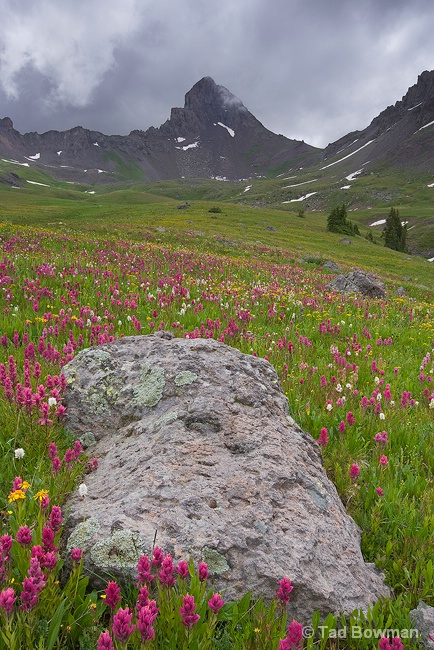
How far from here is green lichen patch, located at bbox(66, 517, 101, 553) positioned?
7.52 ft

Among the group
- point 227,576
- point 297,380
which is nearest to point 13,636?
point 227,576

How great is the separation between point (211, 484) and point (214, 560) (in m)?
0.50

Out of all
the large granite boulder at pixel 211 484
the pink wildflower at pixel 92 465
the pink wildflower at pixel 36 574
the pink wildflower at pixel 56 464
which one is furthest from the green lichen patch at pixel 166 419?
the pink wildflower at pixel 36 574

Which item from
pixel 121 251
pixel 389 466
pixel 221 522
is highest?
pixel 121 251

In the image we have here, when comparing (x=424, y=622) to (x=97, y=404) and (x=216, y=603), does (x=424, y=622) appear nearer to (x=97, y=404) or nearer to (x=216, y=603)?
(x=216, y=603)

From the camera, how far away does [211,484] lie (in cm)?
271

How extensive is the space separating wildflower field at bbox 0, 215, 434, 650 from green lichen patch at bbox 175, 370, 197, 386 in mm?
1040

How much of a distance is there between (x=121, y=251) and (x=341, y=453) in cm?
1538

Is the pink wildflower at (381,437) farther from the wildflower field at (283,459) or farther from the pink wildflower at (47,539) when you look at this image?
the pink wildflower at (47,539)

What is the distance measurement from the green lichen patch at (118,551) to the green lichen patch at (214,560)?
36 centimetres

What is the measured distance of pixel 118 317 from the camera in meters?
7.90

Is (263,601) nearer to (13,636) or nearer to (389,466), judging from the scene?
(13,636)

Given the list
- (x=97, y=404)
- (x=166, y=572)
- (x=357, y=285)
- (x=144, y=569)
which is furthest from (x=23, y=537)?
(x=357, y=285)

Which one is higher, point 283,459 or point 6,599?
point 6,599
